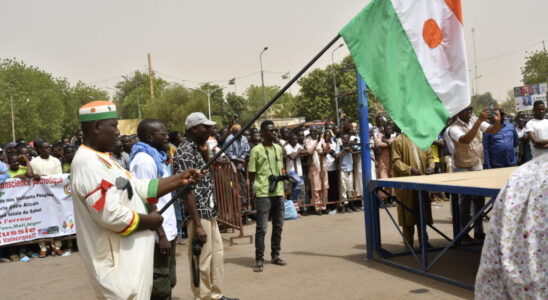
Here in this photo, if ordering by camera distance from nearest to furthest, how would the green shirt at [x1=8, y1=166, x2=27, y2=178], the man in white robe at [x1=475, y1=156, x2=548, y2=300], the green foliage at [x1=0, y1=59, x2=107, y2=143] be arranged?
the man in white robe at [x1=475, y1=156, x2=548, y2=300]
the green shirt at [x1=8, y1=166, x2=27, y2=178]
the green foliage at [x1=0, y1=59, x2=107, y2=143]

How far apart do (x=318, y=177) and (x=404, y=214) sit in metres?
4.79

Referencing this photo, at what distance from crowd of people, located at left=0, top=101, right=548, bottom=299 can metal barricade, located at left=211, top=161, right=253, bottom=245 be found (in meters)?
0.20

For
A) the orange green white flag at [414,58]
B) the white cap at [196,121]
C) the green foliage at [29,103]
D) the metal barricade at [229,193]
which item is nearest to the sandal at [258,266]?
the metal barricade at [229,193]

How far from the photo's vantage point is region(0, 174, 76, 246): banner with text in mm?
→ 8953

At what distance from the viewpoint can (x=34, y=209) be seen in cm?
924

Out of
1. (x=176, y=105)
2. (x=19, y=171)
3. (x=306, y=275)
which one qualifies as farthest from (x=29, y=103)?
(x=306, y=275)

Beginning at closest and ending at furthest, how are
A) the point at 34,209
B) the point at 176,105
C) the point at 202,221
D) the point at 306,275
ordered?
the point at 202,221 → the point at 306,275 → the point at 34,209 → the point at 176,105

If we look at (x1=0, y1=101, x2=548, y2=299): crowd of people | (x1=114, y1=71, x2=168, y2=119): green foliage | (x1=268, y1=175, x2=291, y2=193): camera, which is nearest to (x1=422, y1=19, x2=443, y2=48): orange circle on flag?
(x1=0, y1=101, x2=548, y2=299): crowd of people

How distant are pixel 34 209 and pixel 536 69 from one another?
2482 inches

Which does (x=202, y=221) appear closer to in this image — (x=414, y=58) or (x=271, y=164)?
(x=271, y=164)

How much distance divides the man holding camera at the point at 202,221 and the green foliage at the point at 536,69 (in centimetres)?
6205

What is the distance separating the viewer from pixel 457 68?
456cm

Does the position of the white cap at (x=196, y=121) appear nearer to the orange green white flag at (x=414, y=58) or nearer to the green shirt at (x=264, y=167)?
the orange green white flag at (x=414, y=58)

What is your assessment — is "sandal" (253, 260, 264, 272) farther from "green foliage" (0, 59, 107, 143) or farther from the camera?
"green foliage" (0, 59, 107, 143)
